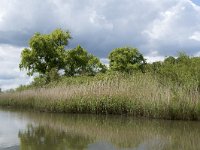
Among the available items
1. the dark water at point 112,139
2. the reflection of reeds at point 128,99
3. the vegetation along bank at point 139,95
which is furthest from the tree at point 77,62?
the dark water at point 112,139

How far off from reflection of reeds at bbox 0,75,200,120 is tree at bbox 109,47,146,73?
37.2 meters

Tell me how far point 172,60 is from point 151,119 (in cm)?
555

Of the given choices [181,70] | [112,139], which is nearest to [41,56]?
[181,70]

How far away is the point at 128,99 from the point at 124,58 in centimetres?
4485

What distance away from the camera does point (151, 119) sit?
15.2 meters

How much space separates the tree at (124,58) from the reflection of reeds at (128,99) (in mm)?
→ 37247

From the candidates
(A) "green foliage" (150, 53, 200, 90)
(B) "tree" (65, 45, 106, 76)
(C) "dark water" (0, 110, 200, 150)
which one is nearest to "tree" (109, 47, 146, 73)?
(B) "tree" (65, 45, 106, 76)

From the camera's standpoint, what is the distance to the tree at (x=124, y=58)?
2397 inches

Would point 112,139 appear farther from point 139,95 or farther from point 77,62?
point 77,62

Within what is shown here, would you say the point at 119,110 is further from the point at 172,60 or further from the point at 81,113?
the point at 172,60

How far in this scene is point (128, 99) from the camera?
55.1 ft

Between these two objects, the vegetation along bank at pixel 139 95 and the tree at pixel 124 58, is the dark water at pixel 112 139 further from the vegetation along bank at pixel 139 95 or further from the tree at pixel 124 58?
the tree at pixel 124 58

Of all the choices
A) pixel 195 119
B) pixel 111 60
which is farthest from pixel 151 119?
pixel 111 60

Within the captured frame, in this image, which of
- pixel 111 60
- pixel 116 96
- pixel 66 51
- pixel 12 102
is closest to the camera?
pixel 116 96
